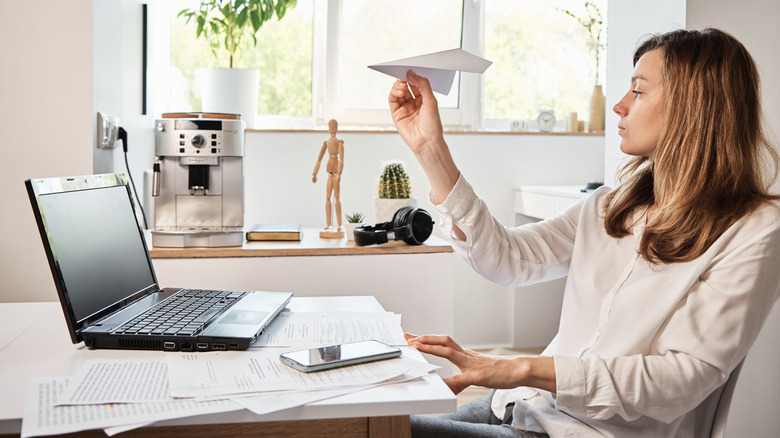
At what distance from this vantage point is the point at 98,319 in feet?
3.71

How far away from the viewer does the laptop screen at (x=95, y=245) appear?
106cm

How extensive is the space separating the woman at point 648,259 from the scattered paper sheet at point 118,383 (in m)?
0.40

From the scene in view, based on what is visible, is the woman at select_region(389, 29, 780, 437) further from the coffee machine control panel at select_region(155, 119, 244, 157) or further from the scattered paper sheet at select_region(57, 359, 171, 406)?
the coffee machine control panel at select_region(155, 119, 244, 157)

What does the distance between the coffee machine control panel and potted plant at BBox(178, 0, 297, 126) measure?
115 centimetres

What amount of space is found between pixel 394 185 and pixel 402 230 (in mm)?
238

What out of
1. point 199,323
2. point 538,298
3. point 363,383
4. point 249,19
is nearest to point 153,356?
point 199,323

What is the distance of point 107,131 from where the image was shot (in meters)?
1.91

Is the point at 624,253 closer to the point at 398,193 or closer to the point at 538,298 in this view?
the point at 398,193

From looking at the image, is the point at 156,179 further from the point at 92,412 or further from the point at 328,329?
the point at 92,412

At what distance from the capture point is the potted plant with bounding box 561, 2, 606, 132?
11.2 feet

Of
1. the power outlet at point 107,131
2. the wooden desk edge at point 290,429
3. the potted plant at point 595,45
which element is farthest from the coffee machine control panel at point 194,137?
the potted plant at point 595,45

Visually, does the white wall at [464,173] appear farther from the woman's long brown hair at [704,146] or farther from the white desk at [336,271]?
the woman's long brown hair at [704,146]

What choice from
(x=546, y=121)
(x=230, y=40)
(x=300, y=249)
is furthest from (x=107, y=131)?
(x=546, y=121)

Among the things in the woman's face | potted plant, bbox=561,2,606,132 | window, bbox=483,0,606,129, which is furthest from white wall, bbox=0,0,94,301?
potted plant, bbox=561,2,606,132
